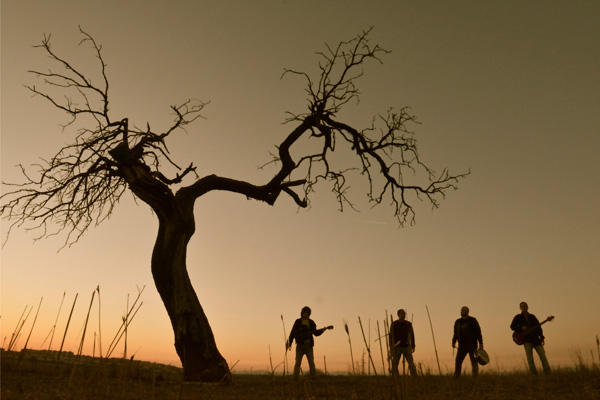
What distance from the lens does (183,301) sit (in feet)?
31.9

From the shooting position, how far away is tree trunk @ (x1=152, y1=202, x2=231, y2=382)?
30.4 feet

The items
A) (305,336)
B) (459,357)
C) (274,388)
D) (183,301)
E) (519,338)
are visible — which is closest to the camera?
(274,388)

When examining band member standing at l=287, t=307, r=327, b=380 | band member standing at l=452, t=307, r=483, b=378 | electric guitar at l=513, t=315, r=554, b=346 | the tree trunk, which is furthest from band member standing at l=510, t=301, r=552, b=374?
the tree trunk

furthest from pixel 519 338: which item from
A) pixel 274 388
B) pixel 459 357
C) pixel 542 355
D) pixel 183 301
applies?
pixel 183 301

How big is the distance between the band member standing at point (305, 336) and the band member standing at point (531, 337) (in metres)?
4.27

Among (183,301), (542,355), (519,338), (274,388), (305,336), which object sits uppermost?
(183,301)

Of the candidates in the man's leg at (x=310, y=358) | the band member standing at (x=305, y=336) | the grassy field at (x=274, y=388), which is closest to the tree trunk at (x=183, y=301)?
the grassy field at (x=274, y=388)

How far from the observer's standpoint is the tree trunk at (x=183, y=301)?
9258mm

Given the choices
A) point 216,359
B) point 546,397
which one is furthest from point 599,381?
point 216,359

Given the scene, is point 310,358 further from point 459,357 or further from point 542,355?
point 542,355

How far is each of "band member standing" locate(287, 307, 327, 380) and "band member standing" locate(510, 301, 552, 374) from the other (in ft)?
14.0

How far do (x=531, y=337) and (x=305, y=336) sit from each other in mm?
4706

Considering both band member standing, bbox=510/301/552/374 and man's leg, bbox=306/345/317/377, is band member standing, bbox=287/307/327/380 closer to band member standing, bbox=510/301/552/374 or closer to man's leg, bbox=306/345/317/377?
man's leg, bbox=306/345/317/377

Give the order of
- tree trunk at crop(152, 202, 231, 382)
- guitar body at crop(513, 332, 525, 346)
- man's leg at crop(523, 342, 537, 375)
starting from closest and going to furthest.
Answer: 1. tree trunk at crop(152, 202, 231, 382)
2. man's leg at crop(523, 342, 537, 375)
3. guitar body at crop(513, 332, 525, 346)
